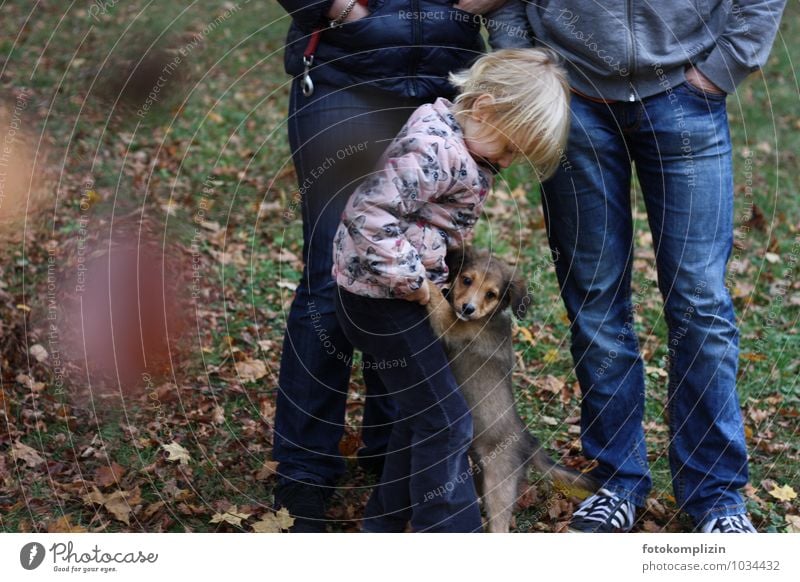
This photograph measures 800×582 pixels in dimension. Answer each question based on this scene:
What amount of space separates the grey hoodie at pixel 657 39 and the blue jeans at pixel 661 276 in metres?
0.11

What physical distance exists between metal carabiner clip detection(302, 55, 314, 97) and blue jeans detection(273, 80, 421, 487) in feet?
0.12

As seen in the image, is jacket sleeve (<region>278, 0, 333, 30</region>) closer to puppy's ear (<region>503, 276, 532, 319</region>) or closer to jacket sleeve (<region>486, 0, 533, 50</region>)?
jacket sleeve (<region>486, 0, 533, 50</region>)

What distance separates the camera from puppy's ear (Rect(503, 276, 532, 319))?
15.9ft

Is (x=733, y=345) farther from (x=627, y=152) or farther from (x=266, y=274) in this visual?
(x=266, y=274)

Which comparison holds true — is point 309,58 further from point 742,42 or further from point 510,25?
point 742,42

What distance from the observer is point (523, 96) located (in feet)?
13.3

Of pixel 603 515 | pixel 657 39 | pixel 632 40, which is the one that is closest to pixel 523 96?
pixel 632 40

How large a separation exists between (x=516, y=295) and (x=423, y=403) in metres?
0.98

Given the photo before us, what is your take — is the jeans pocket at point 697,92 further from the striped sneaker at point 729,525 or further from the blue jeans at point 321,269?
the striped sneaker at point 729,525

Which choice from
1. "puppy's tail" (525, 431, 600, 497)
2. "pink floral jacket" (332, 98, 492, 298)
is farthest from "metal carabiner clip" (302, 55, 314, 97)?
"puppy's tail" (525, 431, 600, 497)

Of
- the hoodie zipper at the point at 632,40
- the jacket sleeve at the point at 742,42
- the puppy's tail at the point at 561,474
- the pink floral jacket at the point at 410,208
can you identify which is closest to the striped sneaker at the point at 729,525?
the puppy's tail at the point at 561,474
